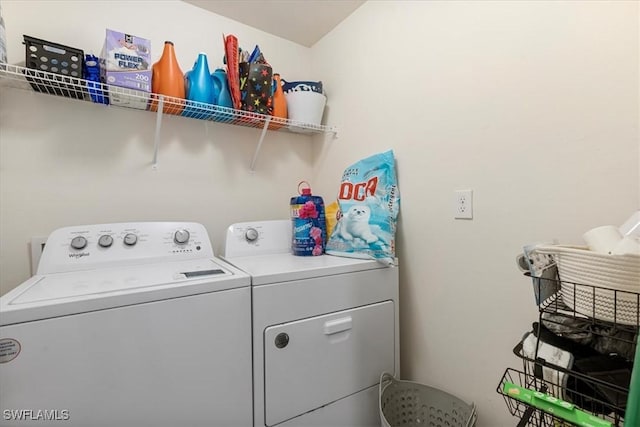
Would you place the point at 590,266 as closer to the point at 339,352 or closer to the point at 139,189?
the point at 339,352

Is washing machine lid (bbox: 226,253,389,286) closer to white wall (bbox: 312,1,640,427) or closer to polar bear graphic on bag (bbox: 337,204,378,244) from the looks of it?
polar bear graphic on bag (bbox: 337,204,378,244)

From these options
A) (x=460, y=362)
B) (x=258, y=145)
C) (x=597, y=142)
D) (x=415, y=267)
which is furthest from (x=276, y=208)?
(x=597, y=142)

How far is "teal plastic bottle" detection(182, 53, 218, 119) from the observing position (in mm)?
1491

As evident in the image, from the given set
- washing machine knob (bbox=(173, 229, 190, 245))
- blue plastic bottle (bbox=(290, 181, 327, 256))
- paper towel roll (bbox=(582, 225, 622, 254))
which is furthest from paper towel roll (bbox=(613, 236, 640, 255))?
washing machine knob (bbox=(173, 229, 190, 245))

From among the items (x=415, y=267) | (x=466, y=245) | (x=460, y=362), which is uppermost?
(x=466, y=245)

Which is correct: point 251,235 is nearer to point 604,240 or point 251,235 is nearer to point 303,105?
point 303,105

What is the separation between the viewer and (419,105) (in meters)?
1.39

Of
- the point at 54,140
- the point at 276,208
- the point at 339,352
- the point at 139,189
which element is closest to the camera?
the point at 339,352

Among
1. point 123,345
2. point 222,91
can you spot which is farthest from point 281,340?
point 222,91

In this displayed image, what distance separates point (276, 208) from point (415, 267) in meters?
0.96

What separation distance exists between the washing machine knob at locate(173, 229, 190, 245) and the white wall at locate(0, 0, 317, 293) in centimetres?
32

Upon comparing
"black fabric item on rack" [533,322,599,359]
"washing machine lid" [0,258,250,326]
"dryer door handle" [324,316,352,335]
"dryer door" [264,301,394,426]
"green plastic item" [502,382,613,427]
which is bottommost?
"dryer door" [264,301,394,426]

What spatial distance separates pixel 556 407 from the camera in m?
0.62

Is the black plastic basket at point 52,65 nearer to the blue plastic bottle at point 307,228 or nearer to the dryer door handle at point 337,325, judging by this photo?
the blue plastic bottle at point 307,228
